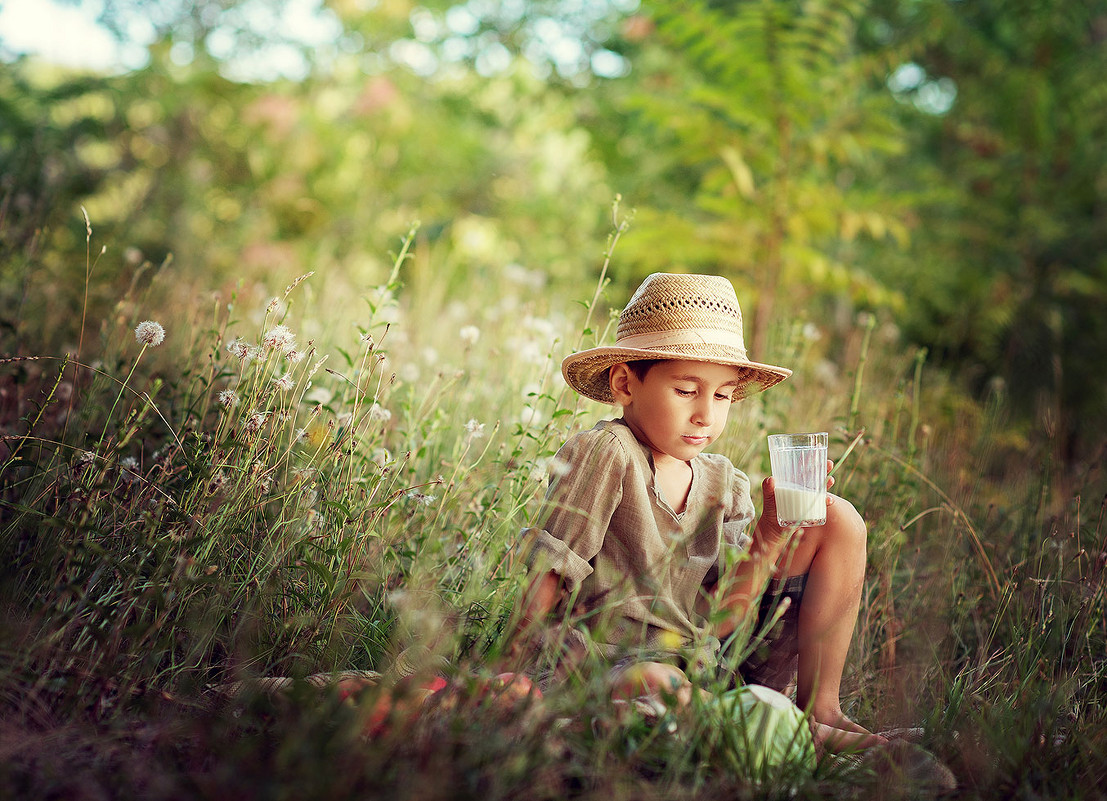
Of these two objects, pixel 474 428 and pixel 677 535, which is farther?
pixel 474 428

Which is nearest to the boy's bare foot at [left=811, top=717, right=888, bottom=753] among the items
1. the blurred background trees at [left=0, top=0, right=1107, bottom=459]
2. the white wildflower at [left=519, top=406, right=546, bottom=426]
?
the white wildflower at [left=519, top=406, right=546, bottom=426]

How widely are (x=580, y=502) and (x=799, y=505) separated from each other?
49cm

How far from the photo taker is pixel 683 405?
6.57ft

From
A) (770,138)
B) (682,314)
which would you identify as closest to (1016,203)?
(770,138)

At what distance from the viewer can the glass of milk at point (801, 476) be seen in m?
1.84

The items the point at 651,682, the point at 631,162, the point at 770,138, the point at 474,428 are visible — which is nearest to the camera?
the point at 651,682

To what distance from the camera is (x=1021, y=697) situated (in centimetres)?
207

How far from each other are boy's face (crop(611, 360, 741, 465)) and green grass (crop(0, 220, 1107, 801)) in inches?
10.8

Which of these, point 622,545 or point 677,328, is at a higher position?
point 677,328

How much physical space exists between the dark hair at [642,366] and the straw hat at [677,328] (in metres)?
0.02

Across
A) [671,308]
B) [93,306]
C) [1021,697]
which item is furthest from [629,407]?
[93,306]

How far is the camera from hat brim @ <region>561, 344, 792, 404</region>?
1.98m

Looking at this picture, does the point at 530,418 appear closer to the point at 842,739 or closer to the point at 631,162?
the point at 842,739

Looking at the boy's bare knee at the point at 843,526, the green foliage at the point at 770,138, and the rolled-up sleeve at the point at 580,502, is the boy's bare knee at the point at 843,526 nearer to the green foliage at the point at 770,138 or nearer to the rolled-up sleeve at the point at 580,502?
the rolled-up sleeve at the point at 580,502
